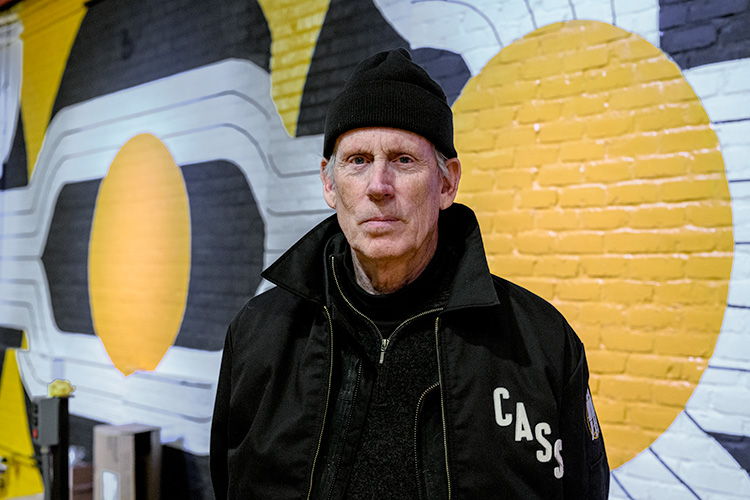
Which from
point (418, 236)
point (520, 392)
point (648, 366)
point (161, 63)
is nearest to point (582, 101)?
point (648, 366)

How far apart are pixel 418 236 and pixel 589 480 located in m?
0.60

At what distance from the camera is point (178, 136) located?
Result: 402cm

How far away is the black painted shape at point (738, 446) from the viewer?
6.64ft

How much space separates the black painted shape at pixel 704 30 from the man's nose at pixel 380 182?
1383mm

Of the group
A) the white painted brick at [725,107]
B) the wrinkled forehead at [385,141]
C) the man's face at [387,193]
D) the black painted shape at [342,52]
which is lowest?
the man's face at [387,193]

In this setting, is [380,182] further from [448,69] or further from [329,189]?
[448,69]

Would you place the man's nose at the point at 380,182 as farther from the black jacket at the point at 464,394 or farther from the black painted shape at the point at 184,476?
the black painted shape at the point at 184,476

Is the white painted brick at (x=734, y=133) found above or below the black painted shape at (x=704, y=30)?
below

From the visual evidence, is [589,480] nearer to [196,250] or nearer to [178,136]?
[196,250]

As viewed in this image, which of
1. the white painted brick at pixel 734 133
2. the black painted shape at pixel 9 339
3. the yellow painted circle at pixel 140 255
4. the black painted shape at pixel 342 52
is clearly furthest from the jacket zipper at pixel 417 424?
the black painted shape at pixel 9 339

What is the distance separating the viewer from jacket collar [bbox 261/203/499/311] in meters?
1.28

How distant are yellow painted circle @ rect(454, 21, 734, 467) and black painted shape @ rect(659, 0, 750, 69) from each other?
56 mm

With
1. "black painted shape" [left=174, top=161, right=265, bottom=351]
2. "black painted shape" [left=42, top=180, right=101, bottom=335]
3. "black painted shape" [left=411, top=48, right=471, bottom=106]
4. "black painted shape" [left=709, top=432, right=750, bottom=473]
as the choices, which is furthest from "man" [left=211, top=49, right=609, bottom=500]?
"black painted shape" [left=42, top=180, right=101, bottom=335]

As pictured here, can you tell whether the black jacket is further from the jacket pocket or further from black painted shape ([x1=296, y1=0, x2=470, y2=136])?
black painted shape ([x1=296, y1=0, x2=470, y2=136])
